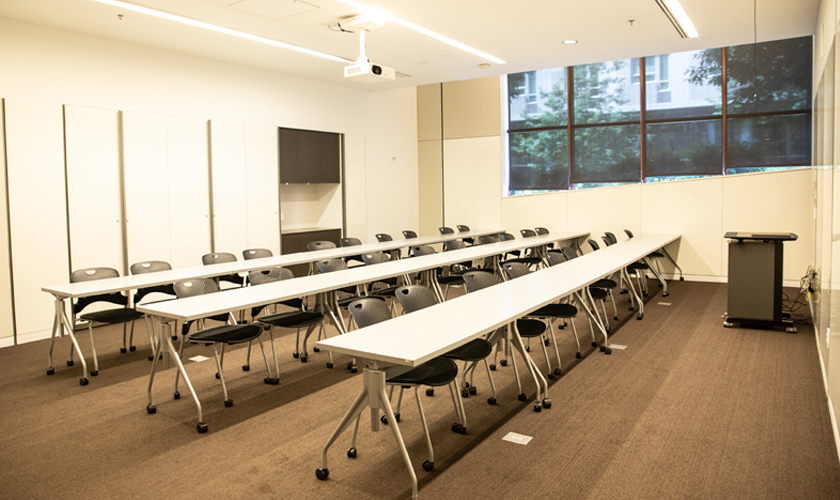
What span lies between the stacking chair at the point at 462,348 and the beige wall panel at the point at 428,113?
818cm

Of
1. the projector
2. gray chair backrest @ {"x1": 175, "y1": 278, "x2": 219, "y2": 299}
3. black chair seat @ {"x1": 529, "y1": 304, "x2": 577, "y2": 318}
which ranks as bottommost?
black chair seat @ {"x1": 529, "y1": 304, "x2": 577, "y2": 318}

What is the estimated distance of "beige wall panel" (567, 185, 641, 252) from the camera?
33.6 ft

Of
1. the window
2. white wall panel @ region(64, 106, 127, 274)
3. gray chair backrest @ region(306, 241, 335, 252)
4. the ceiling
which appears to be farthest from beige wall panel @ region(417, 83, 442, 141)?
white wall panel @ region(64, 106, 127, 274)

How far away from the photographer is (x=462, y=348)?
3.89m

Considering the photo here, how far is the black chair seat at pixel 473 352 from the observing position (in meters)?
3.71

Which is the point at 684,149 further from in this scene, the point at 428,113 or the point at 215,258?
the point at 215,258

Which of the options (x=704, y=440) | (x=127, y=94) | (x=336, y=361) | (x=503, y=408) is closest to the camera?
(x=704, y=440)

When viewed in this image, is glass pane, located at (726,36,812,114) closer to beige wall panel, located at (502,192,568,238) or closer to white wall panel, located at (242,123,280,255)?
beige wall panel, located at (502,192,568,238)

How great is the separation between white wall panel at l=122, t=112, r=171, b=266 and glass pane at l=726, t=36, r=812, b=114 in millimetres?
8991

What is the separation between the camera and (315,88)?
10.0 metres

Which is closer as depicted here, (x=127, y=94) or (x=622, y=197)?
(x=127, y=94)

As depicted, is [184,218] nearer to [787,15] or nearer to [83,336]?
[83,336]

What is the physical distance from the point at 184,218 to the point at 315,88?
346 cm

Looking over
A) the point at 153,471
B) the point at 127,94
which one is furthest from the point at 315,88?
the point at 153,471
